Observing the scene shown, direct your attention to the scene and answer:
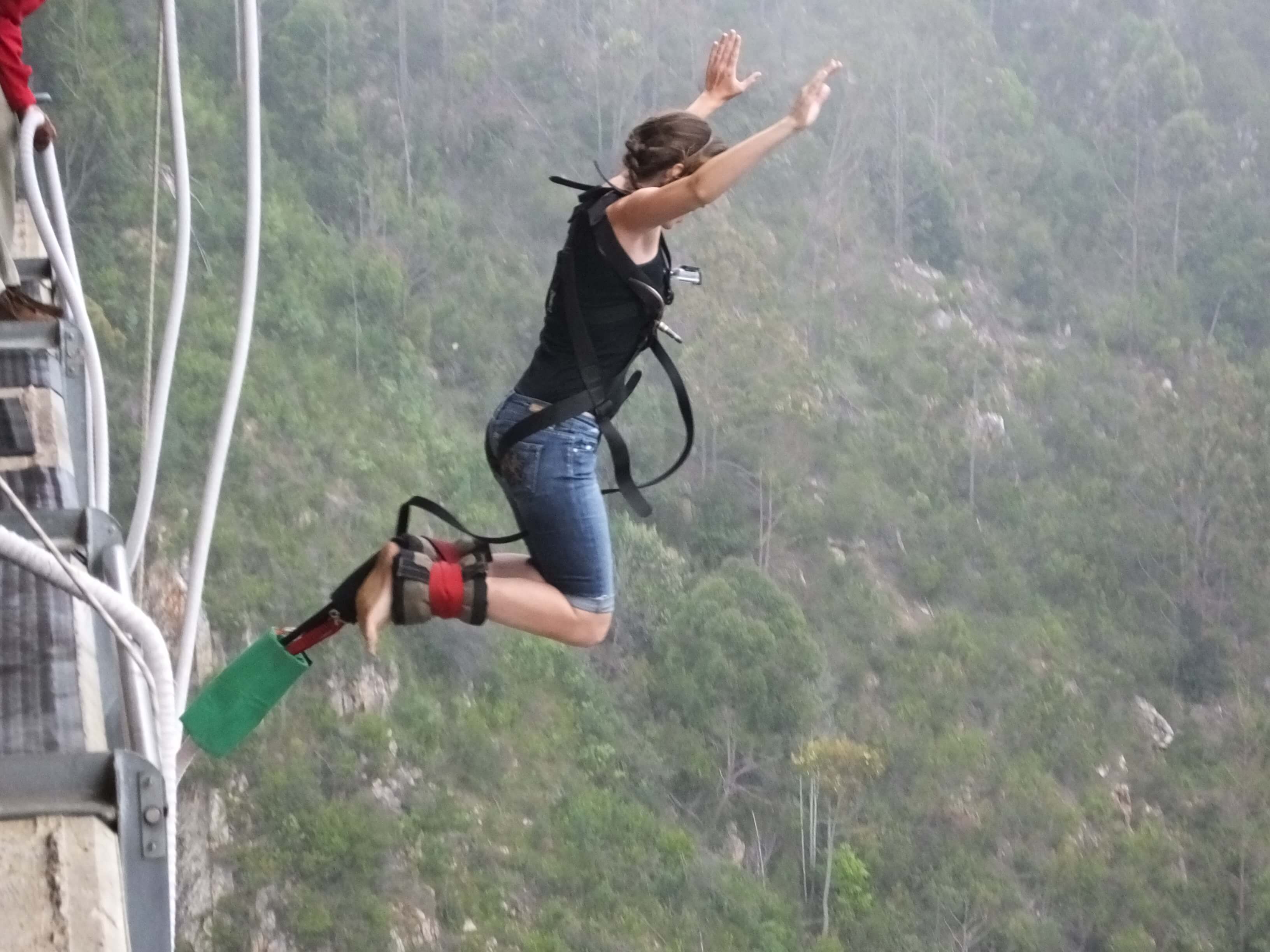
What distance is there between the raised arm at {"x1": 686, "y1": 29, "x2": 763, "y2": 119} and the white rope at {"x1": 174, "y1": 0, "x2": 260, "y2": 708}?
0.68 m

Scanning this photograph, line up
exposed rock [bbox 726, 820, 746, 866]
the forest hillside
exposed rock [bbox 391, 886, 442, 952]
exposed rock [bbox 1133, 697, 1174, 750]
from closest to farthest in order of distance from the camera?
1. exposed rock [bbox 391, 886, 442, 952]
2. the forest hillside
3. exposed rock [bbox 726, 820, 746, 866]
4. exposed rock [bbox 1133, 697, 1174, 750]

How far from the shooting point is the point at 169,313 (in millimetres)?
1443

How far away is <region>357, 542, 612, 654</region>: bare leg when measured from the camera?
5.98ft

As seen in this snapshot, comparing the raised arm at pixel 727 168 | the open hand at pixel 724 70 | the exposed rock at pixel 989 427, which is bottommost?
the exposed rock at pixel 989 427

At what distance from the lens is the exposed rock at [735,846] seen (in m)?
6.38

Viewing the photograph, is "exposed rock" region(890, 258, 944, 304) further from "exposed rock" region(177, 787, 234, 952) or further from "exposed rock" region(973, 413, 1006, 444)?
"exposed rock" region(177, 787, 234, 952)

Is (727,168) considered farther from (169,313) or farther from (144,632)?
(144,632)

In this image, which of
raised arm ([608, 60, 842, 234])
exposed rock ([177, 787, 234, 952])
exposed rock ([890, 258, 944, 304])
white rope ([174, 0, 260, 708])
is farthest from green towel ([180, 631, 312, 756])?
exposed rock ([890, 258, 944, 304])

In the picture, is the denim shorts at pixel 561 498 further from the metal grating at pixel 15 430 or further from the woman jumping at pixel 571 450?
A: the metal grating at pixel 15 430

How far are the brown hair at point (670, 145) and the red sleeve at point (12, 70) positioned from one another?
0.93 m

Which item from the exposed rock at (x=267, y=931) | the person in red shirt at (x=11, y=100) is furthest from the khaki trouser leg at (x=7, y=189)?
the exposed rock at (x=267, y=931)

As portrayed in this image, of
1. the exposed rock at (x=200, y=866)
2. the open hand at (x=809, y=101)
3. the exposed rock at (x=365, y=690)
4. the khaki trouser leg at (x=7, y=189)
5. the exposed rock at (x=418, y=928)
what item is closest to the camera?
the open hand at (x=809, y=101)

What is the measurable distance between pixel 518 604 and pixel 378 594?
20 cm

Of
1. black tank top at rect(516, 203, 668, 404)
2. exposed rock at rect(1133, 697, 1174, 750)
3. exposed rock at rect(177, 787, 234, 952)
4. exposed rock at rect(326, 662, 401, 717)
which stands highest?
black tank top at rect(516, 203, 668, 404)
